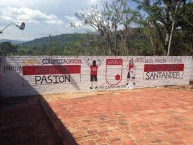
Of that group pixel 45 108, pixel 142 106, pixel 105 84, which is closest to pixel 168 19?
pixel 105 84

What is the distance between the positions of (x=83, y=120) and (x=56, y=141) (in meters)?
1.64

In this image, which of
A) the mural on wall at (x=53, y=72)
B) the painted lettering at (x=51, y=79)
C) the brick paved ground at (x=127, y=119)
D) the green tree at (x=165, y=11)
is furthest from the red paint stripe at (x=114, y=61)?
the green tree at (x=165, y=11)

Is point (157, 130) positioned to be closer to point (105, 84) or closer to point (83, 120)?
point (83, 120)

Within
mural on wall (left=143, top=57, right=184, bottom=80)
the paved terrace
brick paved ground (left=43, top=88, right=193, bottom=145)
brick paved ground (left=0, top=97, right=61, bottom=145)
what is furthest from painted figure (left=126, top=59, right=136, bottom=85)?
brick paved ground (left=0, top=97, right=61, bottom=145)

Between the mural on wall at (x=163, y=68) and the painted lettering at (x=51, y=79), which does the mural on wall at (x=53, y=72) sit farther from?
the mural on wall at (x=163, y=68)

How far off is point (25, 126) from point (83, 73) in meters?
5.85

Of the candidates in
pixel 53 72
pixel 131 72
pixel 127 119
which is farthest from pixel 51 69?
pixel 127 119

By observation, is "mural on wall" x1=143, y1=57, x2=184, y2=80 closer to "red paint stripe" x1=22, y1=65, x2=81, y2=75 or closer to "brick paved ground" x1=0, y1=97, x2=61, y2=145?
"red paint stripe" x1=22, y1=65, x2=81, y2=75

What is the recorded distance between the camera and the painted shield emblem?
1300 centimetres

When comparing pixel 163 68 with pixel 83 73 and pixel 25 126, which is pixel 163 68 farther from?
pixel 25 126

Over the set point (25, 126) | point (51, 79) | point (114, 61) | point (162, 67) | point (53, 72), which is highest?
point (114, 61)

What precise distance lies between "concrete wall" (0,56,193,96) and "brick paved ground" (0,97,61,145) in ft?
6.02

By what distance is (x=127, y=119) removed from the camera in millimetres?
7574

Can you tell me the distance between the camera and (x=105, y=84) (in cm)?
1309
